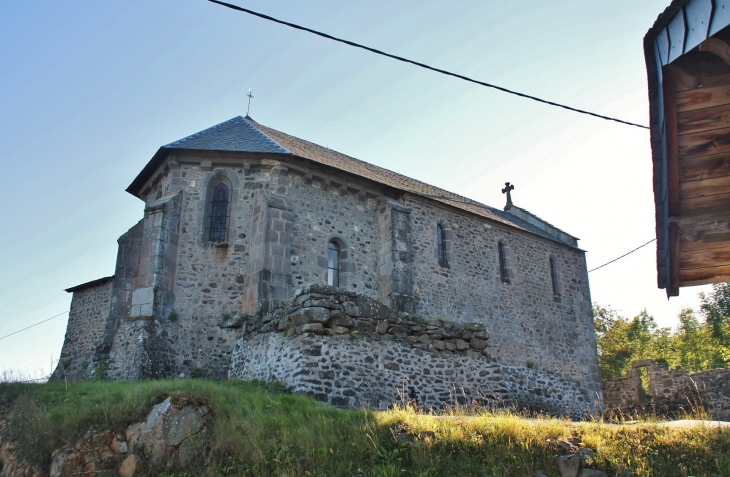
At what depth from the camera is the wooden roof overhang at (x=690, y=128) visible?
4754mm

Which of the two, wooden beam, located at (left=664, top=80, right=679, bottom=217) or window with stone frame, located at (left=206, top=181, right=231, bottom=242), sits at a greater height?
window with stone frame, located at (left=206, top=181, right=231, bottom=242)

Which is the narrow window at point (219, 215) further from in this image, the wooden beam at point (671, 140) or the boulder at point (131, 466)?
the wooden beam at point (671, 140)

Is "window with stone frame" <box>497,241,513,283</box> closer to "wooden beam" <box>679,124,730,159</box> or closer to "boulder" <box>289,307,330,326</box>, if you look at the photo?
"boulder" <box>289,307,330,326</box>

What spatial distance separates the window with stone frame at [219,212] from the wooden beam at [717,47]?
1243cm

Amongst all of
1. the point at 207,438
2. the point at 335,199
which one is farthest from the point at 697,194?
the point at 335,199

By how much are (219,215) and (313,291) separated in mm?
5739

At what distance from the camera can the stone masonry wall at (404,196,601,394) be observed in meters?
18.4

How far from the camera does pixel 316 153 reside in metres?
18.4

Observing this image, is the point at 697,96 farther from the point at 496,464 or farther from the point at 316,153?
the point at 316,153

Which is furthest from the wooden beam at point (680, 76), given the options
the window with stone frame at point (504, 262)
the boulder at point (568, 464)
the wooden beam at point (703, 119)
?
the window with stone frame at point (504, 262)

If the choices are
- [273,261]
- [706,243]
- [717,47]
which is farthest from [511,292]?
[717,47]

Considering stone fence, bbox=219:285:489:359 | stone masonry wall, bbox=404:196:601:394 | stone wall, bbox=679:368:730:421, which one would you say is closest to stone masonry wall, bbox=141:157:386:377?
stone fence, bbox=219:285:489:359

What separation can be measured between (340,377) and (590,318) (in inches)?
621

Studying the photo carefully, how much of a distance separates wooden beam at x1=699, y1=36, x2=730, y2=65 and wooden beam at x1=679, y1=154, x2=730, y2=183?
3.86 feet
